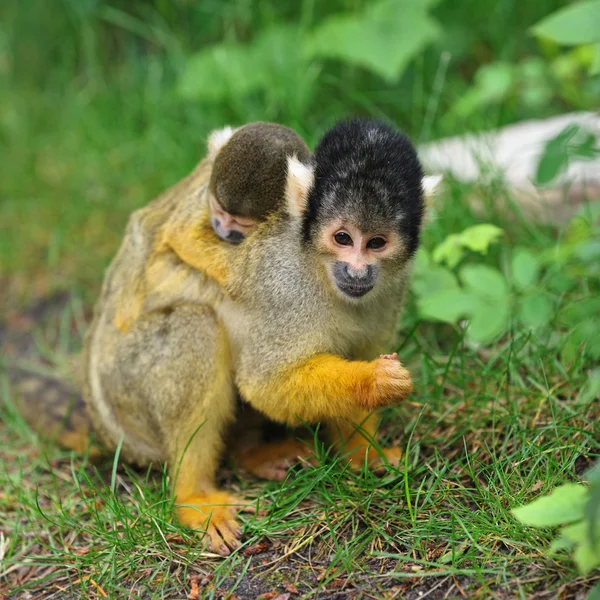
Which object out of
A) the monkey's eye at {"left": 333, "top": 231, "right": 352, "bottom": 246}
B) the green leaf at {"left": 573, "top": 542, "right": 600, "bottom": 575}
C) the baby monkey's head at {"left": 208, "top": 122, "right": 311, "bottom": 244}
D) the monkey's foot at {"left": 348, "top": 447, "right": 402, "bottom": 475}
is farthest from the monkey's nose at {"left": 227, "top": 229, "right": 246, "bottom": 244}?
the green leaf at {"left": 573, "top": 542, "right": 600, "bottom": 575}

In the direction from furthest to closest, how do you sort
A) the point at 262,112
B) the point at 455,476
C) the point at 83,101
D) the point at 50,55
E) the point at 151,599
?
1. the point at 50,55
2. the point at 83,101
3. the point at 262,112
4. the point at 455,476
5. the point at 151,599

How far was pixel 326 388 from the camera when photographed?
10.7 feet

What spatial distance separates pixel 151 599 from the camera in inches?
120

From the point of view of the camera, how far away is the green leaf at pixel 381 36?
552cm

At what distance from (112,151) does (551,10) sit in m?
3.69

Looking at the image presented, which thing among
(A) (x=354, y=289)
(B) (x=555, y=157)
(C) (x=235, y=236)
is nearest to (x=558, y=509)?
(A) (x=354, y=289)

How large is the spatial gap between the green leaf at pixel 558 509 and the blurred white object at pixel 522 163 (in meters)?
2.68

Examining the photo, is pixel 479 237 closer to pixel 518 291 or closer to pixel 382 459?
pixel 518 291

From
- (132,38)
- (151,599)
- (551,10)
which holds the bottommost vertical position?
(151,599)

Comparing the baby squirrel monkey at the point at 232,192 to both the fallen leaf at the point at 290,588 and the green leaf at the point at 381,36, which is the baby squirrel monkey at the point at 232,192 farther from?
the green leaf at the point at 381,36

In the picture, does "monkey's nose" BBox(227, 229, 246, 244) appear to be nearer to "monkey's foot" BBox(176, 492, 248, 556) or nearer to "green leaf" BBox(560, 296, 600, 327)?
"monkey's foot" BBox(176, 492, 248, 556)

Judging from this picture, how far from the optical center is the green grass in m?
3.08

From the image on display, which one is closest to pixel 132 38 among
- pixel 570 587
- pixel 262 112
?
pixel 262 112

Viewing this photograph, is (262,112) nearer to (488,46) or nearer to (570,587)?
(488,46)
